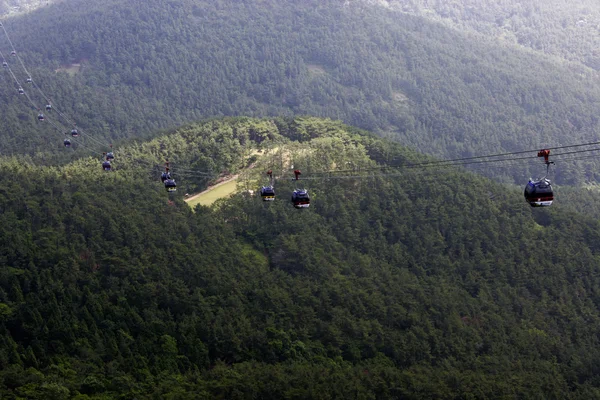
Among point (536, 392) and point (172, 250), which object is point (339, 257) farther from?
point (536, 392)

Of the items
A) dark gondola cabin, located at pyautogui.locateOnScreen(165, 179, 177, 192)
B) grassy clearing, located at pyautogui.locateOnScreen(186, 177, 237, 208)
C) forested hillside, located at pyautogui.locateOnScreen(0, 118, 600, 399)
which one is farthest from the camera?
grassy clearing, located at pyautogui.locateOnScreen(186, 177, 237, 208)

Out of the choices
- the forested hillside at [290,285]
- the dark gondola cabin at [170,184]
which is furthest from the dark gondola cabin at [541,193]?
the dark gondola cabin at [170,184]

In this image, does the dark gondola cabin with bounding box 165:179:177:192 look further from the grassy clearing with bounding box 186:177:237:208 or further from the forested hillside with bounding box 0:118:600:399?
the grassy clearing with bounding box 186:177:237:208

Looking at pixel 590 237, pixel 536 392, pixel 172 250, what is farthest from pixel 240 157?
pixel 536 392

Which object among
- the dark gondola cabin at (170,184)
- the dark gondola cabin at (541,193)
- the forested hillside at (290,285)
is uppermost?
the dark gondola cabin at (541,193)

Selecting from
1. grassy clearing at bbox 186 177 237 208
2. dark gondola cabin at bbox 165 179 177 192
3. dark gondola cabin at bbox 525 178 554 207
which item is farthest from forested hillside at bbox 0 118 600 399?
dark gondola cabin at bbox 525 178 554 207

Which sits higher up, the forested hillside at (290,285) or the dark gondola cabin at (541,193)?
the dark gondola cabin at (541,193)

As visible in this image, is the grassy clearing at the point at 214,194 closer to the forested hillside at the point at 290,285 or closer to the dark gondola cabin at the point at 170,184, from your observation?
the forested hillside at the point at 290,285
